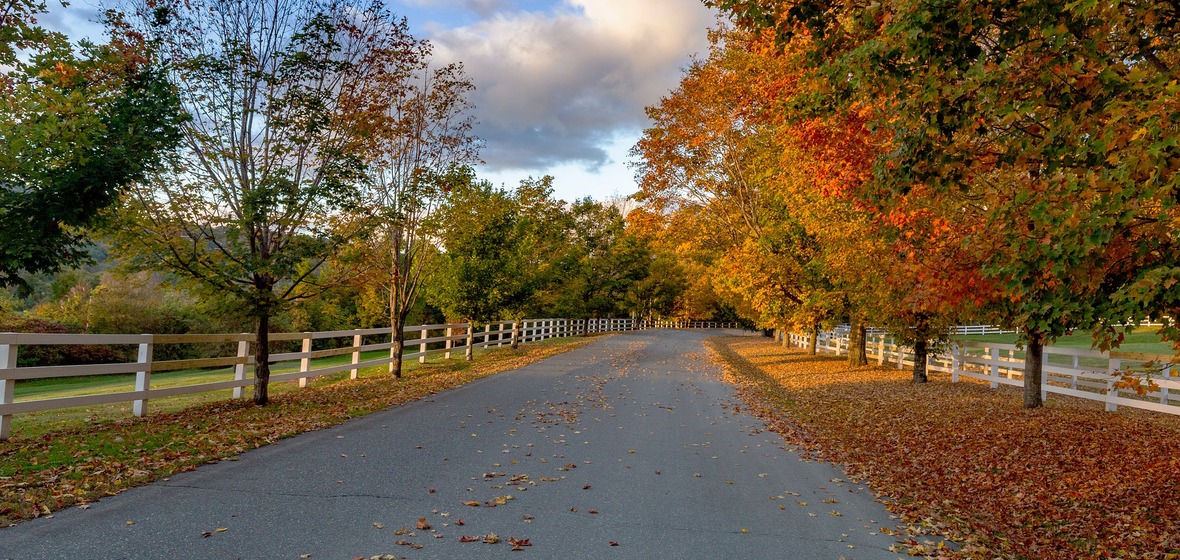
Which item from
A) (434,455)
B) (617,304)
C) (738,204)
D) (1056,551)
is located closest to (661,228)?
(738,204)

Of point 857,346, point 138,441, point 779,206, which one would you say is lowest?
point 138,441

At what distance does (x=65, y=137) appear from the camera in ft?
26.2

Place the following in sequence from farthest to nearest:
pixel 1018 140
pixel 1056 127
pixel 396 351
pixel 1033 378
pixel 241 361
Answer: pixel 396 351, pixel 1033 378, pixel 241 361, pixel 1018 140, pixel 1056 127

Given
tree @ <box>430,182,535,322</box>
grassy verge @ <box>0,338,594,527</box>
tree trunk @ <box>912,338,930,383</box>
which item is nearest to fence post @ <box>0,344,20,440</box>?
grassy verge @ <box>0,338,594,527</box>

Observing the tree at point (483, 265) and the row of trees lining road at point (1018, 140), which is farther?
the tree at point (483, 265)

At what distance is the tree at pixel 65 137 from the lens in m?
7.78

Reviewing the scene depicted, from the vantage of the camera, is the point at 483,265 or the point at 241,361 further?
the point at 483,265

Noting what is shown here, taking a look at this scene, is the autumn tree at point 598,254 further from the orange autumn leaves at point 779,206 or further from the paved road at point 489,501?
the paved road at point 489,501

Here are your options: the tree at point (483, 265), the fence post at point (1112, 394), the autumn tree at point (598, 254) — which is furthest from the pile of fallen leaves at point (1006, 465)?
the autumn tree at point (598, 254)

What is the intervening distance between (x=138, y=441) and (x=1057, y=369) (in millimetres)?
15209

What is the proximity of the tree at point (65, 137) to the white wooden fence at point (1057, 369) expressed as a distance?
36.6ft

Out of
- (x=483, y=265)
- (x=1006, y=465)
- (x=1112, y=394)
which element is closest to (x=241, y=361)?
(x=1006, y=465)

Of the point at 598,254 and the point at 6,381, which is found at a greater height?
the point at 598,254

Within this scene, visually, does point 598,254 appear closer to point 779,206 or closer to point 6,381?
point 779,206
